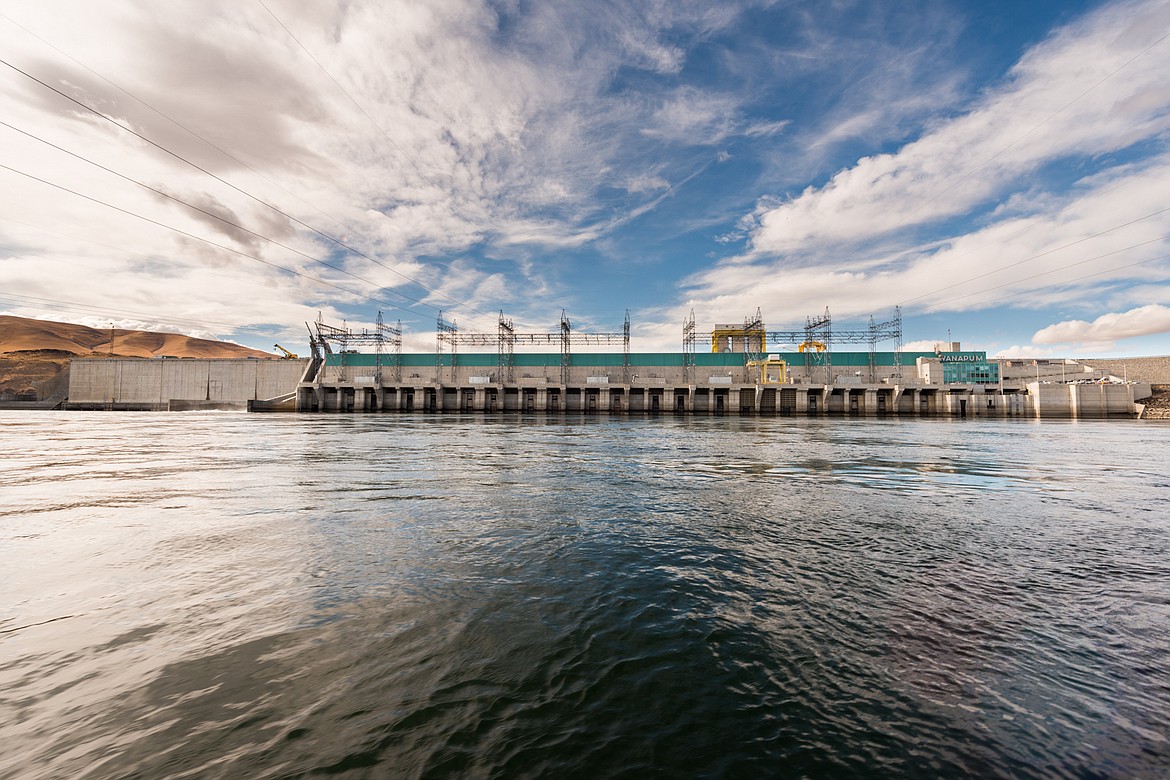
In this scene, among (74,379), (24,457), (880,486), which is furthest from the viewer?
(74,379)

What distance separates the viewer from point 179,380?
61938mm

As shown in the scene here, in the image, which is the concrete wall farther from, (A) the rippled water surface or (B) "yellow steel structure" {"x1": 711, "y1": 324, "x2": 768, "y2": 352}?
(A) the rippled water surface

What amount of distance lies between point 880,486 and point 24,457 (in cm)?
2114

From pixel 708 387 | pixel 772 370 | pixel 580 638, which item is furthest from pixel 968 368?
pixel 580 638

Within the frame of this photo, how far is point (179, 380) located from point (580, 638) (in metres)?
80.1

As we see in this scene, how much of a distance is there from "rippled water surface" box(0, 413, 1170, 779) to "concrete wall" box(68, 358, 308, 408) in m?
63.7

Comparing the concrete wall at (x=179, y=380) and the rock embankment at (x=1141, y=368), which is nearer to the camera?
the concrete wall at (x=179, y=380)

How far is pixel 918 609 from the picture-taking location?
362cm

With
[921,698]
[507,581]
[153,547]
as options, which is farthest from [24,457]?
[921,698]

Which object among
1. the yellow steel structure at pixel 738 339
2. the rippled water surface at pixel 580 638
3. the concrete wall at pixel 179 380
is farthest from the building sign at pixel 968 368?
the concrete wall at pixel 179 380

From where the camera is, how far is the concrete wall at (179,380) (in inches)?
2411

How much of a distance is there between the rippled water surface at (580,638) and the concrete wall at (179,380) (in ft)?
209

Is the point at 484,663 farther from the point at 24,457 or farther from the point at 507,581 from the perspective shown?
the point at 24,457

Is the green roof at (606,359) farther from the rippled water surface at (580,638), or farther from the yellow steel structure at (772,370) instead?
the rippled water surface at (580,638)
